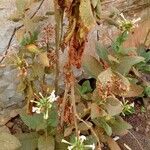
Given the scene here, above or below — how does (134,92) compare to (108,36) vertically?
below

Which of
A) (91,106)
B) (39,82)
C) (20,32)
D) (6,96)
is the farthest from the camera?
(6,96)

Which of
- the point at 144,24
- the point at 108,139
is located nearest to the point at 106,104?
the point at 108,139

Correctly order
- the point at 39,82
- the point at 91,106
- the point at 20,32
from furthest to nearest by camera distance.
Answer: the point at 39,82, the point at 91,106, the point at 20,32

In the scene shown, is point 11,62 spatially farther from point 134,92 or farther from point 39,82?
point 134,92

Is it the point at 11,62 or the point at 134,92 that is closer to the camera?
the point at 11,62

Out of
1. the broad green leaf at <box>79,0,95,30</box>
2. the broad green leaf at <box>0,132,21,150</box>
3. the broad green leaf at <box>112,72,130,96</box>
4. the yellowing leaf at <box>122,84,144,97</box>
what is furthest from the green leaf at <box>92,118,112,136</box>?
the broad green leaf at <box>79,0,95,30</box>

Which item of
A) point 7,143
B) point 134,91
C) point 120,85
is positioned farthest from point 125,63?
point 7,143

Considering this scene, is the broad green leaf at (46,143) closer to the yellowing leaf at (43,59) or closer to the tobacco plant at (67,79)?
the tobacco plant at (67,79)

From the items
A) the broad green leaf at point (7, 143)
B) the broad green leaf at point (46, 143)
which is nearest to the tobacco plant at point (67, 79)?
the broad green leaf at point (46, 143)
